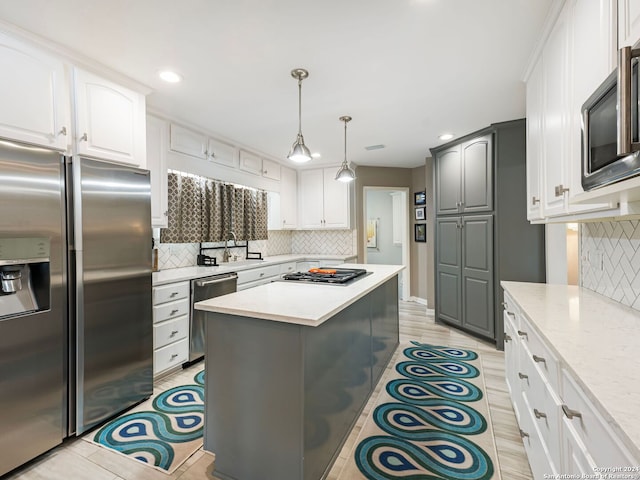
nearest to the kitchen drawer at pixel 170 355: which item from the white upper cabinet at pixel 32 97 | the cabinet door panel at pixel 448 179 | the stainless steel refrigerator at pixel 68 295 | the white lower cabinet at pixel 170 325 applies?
the white lower cabinet at pixel 170 325

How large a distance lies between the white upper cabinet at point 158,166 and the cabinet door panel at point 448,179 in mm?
3372

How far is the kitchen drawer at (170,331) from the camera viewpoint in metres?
2.64

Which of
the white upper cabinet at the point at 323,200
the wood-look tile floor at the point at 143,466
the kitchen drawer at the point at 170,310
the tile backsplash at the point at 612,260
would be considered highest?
the white upper cabinet at the point at 323,200

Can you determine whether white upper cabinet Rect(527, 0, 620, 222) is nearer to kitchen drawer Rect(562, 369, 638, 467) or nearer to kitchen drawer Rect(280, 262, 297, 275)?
kitchen drawer Rect(562, 369, 638, 467)

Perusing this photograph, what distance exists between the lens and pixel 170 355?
2.78 meters

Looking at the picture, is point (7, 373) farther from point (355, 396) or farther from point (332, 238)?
point (332, 238)

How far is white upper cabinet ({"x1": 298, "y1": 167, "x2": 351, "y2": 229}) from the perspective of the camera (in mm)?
5055

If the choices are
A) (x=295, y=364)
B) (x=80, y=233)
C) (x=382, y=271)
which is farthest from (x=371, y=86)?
(x=80, y=233)

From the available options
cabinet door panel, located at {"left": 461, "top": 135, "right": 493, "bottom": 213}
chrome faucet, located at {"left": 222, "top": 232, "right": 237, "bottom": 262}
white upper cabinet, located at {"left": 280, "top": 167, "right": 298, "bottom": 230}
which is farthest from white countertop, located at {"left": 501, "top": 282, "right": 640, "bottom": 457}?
white upper cabinet, located at {"left": 280, "top": 167, "right": 298, "bottom": 230}

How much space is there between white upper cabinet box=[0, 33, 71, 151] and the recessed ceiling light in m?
0.58

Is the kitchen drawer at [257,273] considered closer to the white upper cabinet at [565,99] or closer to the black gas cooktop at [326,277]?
the black gas cooktop at [326,277]

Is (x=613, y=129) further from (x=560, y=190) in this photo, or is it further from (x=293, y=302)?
(x=293, y=302)

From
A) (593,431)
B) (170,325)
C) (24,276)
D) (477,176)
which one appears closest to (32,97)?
(24,276)

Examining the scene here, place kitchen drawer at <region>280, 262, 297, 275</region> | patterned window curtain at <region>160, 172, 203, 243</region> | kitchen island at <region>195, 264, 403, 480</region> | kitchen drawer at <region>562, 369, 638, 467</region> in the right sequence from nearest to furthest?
kitchen drawer at <region>562, 369, 638, 467</region>
kitchen island at <region>195, 264, 403, 480</region>
patterned window curtain at <region>160, 172, 203, 243</region>
kitchen drawer at <region>280, 262, 297, 275</region>
